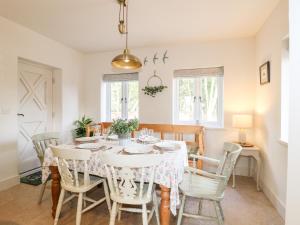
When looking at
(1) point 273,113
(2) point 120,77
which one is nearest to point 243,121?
(1) point 273,113

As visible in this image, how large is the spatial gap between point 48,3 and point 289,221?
3115 millimetres

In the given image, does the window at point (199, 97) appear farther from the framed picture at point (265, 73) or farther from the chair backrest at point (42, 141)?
the chair backrest at point (42, 141)

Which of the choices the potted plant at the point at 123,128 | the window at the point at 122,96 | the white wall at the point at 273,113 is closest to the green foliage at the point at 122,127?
the potted plant at the point at 123,128

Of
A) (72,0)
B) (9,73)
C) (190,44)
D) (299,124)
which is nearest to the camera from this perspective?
(299,124)

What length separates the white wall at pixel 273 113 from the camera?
2.23 m

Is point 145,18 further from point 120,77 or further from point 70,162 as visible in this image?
point 70,162

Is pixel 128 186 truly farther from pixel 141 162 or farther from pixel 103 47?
pixel 103 47

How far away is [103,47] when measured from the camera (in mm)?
4109

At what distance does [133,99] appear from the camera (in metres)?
4.34

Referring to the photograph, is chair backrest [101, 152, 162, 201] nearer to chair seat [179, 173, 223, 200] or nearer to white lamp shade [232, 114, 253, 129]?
chair seat [179, 173, 223, 200]

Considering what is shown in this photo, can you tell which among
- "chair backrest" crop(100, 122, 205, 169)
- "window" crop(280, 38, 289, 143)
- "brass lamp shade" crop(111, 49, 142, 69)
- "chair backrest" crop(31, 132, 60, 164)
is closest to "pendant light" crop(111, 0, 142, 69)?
"brass lamp shade" crop(111, 49, 142, 69)

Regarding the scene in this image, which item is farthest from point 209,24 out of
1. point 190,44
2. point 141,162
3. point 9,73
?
point 9,73

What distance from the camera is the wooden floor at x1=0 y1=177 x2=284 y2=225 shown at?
2.04m

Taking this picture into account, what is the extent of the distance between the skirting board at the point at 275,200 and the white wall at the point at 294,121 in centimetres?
156
